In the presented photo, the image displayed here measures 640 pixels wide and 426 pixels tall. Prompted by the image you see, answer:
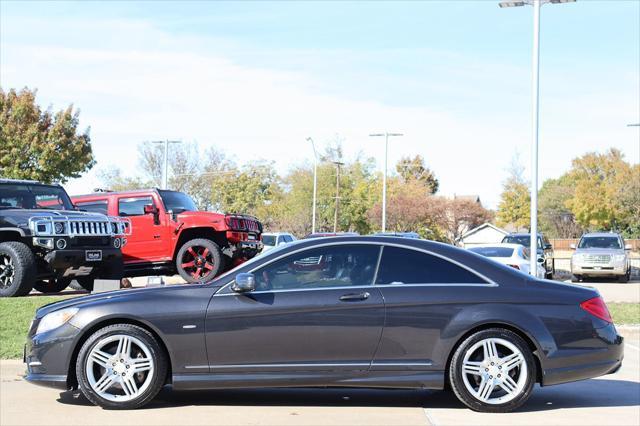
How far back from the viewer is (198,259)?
15414 mm

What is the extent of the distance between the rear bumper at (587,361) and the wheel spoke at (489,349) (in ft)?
1.39

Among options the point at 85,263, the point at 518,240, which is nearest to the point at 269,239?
the point at 518,240

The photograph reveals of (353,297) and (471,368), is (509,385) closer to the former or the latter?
(471,368)

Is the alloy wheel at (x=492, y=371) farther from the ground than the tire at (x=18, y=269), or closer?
closer

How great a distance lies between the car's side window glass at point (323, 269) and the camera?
6.65 metres

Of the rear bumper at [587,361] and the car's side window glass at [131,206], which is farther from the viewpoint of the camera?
the car's side window glass at [131,206]

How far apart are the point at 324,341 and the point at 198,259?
922 cm

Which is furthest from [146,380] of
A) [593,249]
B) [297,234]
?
[297,234]

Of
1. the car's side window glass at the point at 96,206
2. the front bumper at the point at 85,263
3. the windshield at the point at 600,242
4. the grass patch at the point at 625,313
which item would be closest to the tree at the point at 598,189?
the windshield at the point at 600,242

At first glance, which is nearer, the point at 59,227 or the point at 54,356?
the point at 54,356

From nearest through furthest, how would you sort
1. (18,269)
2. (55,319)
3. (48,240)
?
1. (55,319)
2. (18,269)
3. (48,240)

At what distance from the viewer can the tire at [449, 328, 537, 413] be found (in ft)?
21.3

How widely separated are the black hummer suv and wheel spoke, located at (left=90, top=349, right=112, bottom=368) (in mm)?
6544

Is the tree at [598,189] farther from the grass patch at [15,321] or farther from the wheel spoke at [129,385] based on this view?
the wheel spoke at [129,385]
